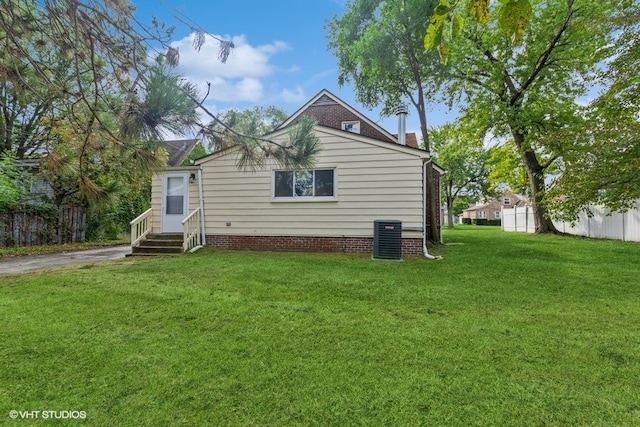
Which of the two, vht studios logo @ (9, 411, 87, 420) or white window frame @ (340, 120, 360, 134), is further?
white window frame @ (340, 120, 360, 134)

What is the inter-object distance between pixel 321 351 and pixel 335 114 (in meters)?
13.0

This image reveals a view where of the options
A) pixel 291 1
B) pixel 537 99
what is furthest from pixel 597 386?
pixel 537 99

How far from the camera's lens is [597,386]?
232cm

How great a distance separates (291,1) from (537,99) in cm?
1467

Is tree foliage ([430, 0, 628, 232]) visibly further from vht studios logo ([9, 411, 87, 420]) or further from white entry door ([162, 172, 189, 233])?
vht studios logo ([9, 411, 87, 420])

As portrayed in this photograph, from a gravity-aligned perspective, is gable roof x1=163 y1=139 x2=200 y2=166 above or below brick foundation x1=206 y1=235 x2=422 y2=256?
above

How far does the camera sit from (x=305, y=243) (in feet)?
30.3

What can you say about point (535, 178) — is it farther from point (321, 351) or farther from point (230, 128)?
point (321, 351)

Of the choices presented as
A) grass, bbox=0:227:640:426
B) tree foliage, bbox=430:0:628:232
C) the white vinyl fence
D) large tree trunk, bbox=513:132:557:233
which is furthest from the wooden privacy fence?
large tree trunk, bbox=513:132:557:233

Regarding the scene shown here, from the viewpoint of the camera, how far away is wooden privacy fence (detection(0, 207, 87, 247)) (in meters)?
10.8

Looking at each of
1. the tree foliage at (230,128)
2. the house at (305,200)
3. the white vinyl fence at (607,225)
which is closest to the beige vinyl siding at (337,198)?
the house at (305,200)

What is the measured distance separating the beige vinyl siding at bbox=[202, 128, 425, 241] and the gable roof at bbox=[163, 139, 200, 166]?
1.66 metres

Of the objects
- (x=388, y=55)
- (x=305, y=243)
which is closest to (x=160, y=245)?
(x=305, y=243)

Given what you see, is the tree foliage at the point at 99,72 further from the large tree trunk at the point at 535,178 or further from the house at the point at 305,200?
the large tree trunk at the point at 535,178
